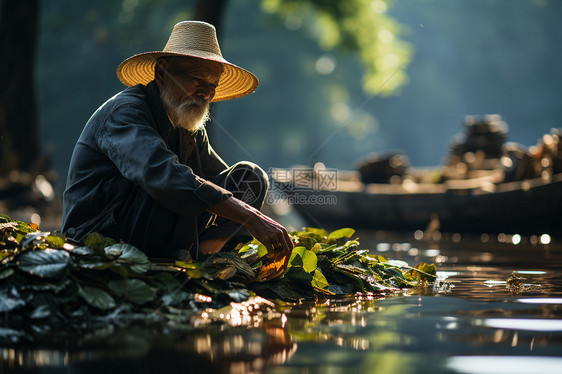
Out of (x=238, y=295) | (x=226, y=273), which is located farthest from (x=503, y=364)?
(x=226, y=273)

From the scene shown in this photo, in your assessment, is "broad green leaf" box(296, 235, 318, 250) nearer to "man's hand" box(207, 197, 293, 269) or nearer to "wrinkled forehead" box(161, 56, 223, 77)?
"man's hand" box(207, 197, 293, 269)

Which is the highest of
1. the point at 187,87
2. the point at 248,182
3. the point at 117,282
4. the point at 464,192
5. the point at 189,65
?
the point at 464,192

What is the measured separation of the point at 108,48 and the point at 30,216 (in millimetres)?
23875

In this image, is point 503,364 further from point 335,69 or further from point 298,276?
point 335,69

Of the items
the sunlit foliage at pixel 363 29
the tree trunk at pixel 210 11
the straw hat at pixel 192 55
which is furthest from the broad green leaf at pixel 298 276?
the sunlit foliage at pixel 363 29

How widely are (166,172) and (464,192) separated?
640 cm

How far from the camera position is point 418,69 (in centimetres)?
5484

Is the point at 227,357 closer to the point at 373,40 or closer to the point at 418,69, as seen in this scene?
the point at 373,40

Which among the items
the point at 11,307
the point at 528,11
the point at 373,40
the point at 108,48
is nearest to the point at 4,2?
the point at 373,40

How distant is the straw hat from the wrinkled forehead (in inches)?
1.5

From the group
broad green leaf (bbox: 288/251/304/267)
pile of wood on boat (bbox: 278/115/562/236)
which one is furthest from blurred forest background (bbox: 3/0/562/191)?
broad green leaf (bbox: 288/251/304/267)

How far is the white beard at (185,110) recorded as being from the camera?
3.13m

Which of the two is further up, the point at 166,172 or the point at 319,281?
the point at 166,172

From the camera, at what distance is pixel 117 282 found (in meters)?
2.59
